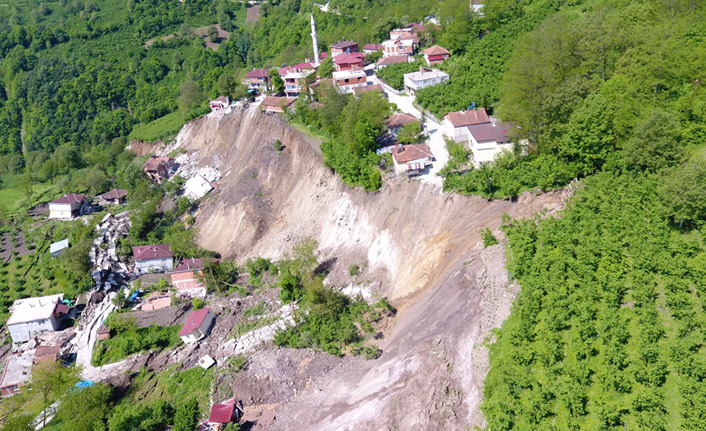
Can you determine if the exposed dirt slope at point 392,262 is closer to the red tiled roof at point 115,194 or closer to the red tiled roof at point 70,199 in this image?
the red tiled roof at point 115,194

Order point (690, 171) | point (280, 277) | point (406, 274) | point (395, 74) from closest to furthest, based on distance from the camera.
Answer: point (690, 171), point (406, 274), point (280, 277), point (395, 74)

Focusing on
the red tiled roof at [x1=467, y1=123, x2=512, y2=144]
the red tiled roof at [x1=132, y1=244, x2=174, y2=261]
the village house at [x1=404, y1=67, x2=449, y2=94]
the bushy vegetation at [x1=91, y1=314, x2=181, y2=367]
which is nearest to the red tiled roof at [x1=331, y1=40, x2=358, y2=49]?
the village house at [x1=404, y1=67, x2=449, y2=94]

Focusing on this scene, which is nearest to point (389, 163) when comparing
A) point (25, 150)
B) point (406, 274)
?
point (406, 274)

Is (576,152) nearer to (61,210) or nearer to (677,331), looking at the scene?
(677,331)

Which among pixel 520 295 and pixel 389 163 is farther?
pixel 389 163

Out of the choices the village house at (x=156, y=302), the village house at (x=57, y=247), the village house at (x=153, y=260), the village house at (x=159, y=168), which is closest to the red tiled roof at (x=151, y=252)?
the village house at (x=153, y=260)

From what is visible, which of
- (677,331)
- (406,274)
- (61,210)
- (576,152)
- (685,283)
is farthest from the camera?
(61,210)

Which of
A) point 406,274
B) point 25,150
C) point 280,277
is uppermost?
point 406,274

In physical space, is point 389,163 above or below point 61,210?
above
